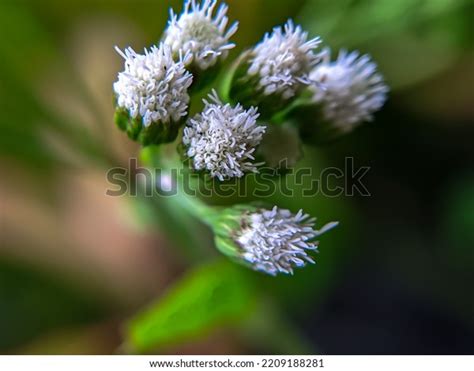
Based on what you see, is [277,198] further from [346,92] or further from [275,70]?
[275,70]

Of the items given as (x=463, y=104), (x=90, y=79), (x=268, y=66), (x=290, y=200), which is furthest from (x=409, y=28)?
(x=90, y=79)

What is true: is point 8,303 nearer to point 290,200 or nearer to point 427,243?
point 290,200

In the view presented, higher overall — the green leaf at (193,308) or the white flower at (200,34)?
the white flower at (200,34)

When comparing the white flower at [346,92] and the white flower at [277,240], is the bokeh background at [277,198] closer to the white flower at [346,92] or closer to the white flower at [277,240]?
the white flower at [346,92]

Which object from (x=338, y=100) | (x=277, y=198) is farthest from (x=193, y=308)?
(x=338, y=100)

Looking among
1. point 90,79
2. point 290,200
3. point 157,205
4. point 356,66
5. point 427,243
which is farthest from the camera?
point 90,79

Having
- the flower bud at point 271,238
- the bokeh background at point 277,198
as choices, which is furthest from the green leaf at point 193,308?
the flower bud at point 271,238

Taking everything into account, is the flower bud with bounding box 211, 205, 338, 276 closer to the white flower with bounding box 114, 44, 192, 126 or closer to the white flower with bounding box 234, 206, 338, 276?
the white flower with bounding box 234, 206, 338, 276
